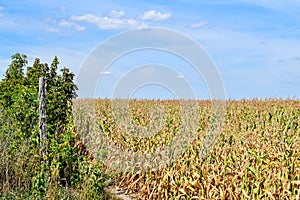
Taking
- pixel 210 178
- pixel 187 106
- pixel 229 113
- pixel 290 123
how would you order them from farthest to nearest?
1. pixel 187 106
2. pixel 229 113
3. pixel 290 123
4. pixel 210 178

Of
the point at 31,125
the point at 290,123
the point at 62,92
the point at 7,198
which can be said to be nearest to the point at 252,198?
the point at 7,198

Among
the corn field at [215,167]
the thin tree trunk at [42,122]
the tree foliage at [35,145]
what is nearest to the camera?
the corn field at [215,167]

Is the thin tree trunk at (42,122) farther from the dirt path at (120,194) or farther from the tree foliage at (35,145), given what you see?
the dirt path at (120,194)

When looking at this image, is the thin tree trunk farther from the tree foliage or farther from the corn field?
the corn field

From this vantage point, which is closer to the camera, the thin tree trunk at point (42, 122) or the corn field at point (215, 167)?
the corn field at point (215, 167)

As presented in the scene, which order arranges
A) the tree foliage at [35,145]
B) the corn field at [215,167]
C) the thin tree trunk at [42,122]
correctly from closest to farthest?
the corn field at [215,167], the tree foliage at [35,145], the thin tree trunk at [42,122]

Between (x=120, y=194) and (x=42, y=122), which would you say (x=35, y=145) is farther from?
(x=120, y=194)

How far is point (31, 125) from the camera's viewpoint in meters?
9.78

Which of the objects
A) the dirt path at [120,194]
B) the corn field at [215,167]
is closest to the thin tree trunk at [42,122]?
the corn field at [215,167]

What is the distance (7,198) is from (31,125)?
2.12 m

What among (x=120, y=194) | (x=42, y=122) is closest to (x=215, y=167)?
(x=120, y=194)

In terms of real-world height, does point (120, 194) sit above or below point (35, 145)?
below

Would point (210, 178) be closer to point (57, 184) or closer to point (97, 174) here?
point (97, 174)

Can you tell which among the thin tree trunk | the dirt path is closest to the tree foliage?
the thin tree trunk
